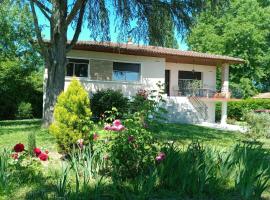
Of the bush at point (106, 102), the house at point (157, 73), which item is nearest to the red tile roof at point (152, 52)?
the house at point (157, 73)

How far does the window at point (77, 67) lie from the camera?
22219mm

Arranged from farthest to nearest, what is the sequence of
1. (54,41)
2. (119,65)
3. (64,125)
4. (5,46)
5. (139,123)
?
(5,46)
(119,65)
(54,41)
(64,125)
(139,123)

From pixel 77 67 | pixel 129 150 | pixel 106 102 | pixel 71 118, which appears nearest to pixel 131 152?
pixel 129 150

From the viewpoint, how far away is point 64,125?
7.65 meters

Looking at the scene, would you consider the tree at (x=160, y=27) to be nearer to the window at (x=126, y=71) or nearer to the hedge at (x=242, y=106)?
the window at (x=126, y=71)

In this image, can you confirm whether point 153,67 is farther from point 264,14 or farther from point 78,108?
point 264,14

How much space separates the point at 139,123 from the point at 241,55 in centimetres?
3665

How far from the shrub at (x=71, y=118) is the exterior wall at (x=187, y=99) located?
16.6m

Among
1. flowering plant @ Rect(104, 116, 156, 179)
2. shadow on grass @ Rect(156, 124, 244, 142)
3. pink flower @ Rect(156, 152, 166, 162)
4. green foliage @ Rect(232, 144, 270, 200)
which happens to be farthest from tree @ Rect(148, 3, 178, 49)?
pink flower @ Rect(156, 152, 166, 162)

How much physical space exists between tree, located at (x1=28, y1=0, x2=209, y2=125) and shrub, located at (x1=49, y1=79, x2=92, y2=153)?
273 inches

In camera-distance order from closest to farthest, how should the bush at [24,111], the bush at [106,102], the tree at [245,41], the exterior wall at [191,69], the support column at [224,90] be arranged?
1. the bush at [106,102]
2. the bush at [24,111]
3. the support column at [224,90]
4. the exterior wall at [191,69]
5. the tree at [245,41]

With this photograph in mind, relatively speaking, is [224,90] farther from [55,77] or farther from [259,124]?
[55,77]

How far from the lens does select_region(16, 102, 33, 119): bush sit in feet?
80.3

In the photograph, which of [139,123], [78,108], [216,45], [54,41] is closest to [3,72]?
[54,41]
